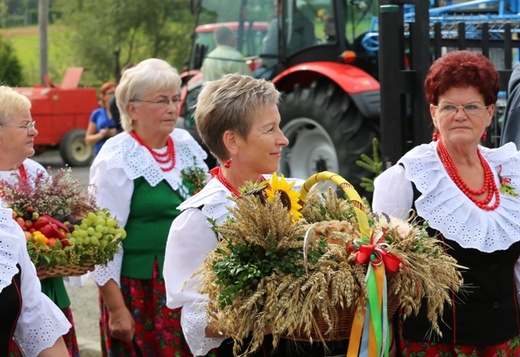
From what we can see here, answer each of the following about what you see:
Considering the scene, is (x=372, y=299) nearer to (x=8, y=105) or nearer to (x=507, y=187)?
(x=507, y=187)

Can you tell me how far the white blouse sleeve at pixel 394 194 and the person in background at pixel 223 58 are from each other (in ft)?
21.8

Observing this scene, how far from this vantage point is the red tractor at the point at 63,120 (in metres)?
18.9

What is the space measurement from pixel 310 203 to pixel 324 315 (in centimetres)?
56

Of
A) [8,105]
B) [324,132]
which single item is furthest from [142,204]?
[324,132]

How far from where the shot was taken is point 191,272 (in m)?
3.24

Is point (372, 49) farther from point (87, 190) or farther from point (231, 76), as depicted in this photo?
point (231, 76)

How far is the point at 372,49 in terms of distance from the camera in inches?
359

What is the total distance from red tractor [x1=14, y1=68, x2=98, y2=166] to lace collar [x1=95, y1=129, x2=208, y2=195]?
46.8 feet

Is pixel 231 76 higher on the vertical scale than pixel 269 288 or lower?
higher

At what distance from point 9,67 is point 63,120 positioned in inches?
241

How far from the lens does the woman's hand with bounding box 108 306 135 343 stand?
15.0 feet

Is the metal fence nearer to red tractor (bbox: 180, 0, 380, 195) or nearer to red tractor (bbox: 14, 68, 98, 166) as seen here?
red tractor (bbox: 180, 0, 380, 195)

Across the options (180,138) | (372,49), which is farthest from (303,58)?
(180,138)

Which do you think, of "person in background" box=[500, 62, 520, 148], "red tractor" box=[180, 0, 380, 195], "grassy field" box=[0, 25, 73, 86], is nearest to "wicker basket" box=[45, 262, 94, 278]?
"person in background" box=[500, 62, 520, 148]
